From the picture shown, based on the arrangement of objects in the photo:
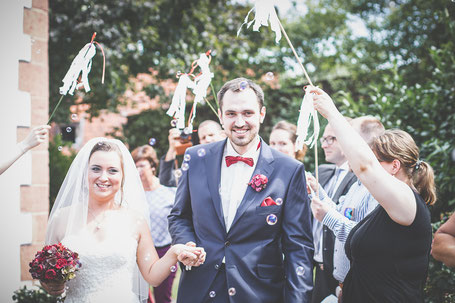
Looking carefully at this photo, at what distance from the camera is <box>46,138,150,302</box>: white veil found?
315 cm

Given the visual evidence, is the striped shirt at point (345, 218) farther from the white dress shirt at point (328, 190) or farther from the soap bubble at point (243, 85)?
the soap bubble at point (243, 85)

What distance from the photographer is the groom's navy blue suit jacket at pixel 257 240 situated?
2.71 meters

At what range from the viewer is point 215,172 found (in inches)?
117

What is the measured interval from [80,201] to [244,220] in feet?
4.51

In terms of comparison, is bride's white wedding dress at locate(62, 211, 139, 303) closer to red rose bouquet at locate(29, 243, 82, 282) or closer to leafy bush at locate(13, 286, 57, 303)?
leafy bush at locate(13, 286, 57, 303)

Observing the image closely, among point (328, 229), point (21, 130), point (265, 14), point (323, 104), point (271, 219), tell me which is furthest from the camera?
point (21, 130)

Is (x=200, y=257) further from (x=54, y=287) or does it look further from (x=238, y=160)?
(x=54, y=287)

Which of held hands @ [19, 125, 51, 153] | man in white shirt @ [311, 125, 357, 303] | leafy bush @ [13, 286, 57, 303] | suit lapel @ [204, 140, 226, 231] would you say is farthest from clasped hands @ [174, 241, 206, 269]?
man in white shirt @ [311, 125, 357, 303]

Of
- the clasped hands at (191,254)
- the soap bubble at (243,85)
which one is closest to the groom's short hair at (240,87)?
the soap bubble at (243,85)

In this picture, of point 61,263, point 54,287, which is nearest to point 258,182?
point 61,263

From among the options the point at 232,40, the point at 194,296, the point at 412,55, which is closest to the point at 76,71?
the point at 194,296

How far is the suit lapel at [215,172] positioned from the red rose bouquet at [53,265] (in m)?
1.04

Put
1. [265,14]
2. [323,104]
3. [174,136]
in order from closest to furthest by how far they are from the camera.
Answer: [323,104] → [265,14] → [174,136]

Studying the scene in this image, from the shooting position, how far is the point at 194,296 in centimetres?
278
